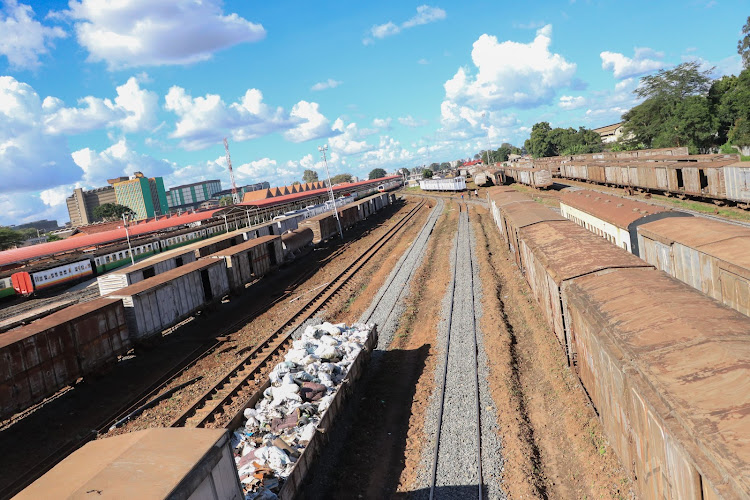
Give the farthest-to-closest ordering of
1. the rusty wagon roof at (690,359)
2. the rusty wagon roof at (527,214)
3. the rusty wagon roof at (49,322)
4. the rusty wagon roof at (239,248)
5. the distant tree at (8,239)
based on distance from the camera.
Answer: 1. the distant tree at (8,239)
2. the rusty wagon roof at (239,248)
3. the rusty wagon roof at (527,214)
4. the rusty wagon roof at (49,322)
5. the rusty wagon roof at (690,359)

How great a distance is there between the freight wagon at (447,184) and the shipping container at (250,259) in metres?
50.1

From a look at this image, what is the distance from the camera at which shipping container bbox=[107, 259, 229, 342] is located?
2044 centimetres

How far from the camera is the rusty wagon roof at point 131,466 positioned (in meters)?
6.17

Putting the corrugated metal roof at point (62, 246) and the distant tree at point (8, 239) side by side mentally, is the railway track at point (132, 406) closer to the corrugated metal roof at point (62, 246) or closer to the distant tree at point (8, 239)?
the corrugated metal roof at point (62, 246)

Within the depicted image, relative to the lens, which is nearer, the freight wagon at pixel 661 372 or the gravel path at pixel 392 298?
the freight wagon at pixel 661 372

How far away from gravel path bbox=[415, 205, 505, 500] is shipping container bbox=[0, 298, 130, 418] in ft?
45.4

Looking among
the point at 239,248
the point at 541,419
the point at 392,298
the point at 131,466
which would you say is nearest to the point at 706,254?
the point at 541,419

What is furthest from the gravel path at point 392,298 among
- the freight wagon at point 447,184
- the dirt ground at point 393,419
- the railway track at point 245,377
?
the freight wagon at point 447,184

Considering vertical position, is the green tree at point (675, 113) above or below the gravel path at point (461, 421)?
above

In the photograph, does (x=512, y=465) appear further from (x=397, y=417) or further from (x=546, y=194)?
(x=546, y=194)

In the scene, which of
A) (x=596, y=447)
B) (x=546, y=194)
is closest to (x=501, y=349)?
(x=596, y=447)

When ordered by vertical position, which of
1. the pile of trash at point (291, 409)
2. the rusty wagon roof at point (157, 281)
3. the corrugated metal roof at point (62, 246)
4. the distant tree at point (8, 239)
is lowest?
the pile of trash at point (291, 409)

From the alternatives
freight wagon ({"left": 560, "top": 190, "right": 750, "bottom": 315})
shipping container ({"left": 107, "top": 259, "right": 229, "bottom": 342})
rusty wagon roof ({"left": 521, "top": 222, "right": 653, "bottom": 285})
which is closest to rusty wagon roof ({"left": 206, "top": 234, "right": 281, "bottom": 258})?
shipping container ({"left": 107, "top": 259, "right": 229, "bottom": 342})

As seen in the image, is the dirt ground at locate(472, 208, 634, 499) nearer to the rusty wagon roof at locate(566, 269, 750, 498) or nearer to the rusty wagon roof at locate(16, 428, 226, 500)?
the rusty wagon roof at locate(566, 269, 750, 498)
